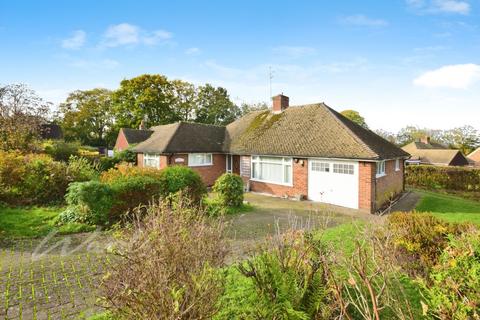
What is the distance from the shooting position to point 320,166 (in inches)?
596

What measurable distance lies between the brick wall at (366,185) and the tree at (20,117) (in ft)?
76.1

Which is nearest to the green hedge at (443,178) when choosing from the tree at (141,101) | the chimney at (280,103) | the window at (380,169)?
the window at (380,169)

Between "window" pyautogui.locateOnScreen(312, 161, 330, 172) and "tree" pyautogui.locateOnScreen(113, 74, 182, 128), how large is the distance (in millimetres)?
37577

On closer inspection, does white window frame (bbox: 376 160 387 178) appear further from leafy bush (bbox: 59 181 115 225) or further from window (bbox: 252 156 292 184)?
leafy bush (bbox: 59 181 115 225)

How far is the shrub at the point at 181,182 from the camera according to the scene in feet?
39.0

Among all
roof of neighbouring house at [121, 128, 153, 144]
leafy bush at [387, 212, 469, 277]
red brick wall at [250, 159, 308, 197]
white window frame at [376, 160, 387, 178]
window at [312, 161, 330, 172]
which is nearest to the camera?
leafy bush at [387, 212, 469, 277]

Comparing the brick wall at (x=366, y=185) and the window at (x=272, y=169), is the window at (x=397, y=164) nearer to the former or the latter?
the brick wall at (x=366, y=185)

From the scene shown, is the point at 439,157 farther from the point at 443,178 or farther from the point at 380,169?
the point at 380,169

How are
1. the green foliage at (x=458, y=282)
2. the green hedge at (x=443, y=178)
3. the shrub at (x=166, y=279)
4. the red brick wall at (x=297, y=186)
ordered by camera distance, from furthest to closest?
the green hedge at (x=443, y=178)
the red brick wall at (x=297, y=186)
the green foliage at (x=458, y=282)
the shrub at (x=166, y=279)

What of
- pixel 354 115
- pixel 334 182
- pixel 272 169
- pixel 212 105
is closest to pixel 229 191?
pixel 272 169

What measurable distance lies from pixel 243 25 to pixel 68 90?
54.2 metres

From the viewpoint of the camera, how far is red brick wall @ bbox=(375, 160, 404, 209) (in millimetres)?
14281

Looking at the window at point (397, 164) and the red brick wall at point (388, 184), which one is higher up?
the window at point (397, 164)

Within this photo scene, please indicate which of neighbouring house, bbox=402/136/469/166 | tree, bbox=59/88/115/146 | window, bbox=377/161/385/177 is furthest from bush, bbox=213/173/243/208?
tree, bbox=59/88/115/146
